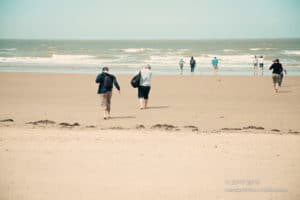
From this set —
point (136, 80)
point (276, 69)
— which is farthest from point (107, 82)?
point (276, 69)

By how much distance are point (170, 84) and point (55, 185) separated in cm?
1767

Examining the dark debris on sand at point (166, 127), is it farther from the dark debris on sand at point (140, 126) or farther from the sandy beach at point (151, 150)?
the dark debris on sand at point (140, 126)

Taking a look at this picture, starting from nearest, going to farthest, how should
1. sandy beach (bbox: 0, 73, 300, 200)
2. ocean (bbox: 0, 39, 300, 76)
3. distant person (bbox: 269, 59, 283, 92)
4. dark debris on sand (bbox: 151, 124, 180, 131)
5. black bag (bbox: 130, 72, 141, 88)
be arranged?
sandy beach (bbox: 0, 73, 300, 200) → dark debris on sand (bbox: 151, 124, 180, 131) → black bag (bbox: 130, 72, 141, 88) → distant person (bbox: 269, 59, 283, 92) → ocean (bbox: 0, 39, 300, 76)

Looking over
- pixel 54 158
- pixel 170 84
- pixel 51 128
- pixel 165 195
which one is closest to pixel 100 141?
pixel 54 158

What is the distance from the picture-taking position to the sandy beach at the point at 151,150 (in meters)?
5.69

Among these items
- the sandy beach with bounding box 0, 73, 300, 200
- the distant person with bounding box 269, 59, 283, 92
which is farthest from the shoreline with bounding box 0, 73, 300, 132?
the distant person with bounding box 269, 59, 283, 92

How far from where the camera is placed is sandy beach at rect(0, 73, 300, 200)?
18.7 ft

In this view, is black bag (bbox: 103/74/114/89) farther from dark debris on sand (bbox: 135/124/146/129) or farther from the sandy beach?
dark debris on sand (bbox: 135/124/146/129)

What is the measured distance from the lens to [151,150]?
7715 mm

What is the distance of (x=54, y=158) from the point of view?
279 inches

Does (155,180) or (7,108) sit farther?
(7,108)

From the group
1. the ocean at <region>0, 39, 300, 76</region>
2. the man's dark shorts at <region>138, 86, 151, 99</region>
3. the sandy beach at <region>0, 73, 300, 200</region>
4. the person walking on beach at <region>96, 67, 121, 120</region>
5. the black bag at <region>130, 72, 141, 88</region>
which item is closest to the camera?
the sandy beach at <region>0, 73, 300, 200</region>

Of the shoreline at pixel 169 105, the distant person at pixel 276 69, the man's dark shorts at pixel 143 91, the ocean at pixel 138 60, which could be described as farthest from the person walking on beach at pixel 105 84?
the ocean at pixel 138 60

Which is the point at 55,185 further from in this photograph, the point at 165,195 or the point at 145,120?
the point at 145,120
